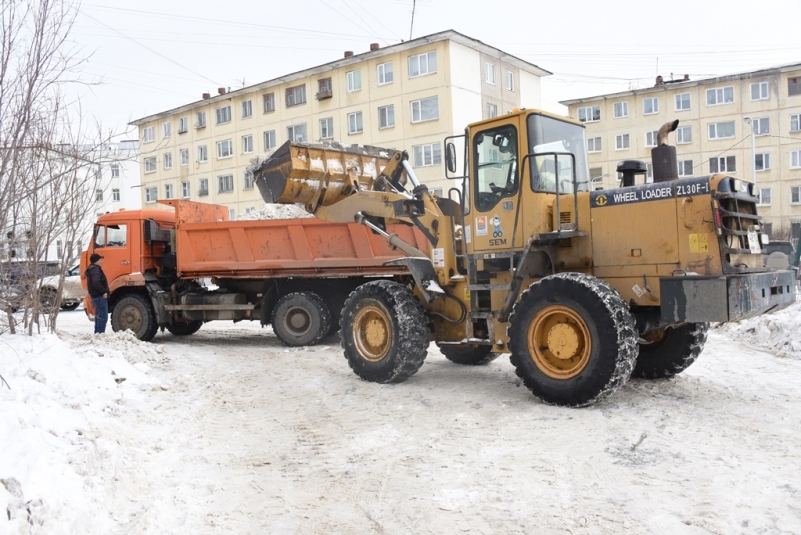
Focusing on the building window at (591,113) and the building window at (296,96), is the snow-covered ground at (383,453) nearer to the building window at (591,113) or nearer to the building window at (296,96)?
the building window at (296,96)

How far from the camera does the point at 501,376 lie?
340 inches

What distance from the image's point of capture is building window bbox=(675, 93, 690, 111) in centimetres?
4106

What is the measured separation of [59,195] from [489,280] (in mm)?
4949

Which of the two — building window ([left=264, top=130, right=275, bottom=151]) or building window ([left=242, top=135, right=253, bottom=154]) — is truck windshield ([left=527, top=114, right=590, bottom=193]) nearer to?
building window ([left=264, top=130, right=275, bottom=151])

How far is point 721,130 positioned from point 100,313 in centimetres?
3830

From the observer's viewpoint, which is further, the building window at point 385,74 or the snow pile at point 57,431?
the building window at point 385,74

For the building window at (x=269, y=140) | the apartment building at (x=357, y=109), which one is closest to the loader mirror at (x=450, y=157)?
the apartment building at (x=357, y=109)

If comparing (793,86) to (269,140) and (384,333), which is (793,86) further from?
(384,333)

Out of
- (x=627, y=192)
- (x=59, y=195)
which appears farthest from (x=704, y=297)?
(x=59, y=195)

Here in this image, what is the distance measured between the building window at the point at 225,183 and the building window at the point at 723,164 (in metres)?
28.8

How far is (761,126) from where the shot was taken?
130 feet

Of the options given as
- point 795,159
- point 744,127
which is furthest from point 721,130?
point 795,159

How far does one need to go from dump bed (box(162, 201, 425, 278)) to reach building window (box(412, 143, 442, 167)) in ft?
59.9

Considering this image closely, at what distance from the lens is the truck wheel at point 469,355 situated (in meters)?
9.40
